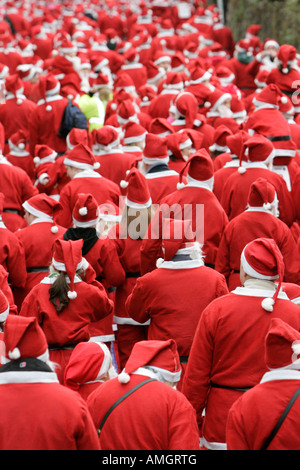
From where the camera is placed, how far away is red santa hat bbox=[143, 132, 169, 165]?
26.7 ft

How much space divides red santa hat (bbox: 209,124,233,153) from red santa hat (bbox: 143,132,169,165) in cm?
134

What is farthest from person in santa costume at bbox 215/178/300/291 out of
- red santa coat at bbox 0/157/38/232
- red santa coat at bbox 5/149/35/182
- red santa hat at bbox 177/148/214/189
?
red santa coat at bbox 5/149/35/182

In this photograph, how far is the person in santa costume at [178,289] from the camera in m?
5.61

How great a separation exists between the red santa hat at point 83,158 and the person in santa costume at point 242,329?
3.73 meters

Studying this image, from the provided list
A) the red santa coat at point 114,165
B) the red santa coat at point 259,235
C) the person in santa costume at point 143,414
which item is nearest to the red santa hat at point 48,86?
the red santa coat at point 114,165

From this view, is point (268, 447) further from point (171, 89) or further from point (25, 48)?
point (25, 48)

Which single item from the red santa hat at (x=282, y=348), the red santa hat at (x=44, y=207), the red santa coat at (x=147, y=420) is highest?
the red santa hat at (x=282, y=348)

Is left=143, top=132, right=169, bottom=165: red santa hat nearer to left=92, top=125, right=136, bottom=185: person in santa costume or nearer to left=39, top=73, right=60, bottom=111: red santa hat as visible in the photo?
left=92, top=125, right=136, bottom=185: person in santa costume

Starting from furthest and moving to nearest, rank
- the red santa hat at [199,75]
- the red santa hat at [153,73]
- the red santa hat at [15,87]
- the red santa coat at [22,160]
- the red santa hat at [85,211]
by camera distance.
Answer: the red santa hat at [153,73], the red santa hat at [15,87], the red santa hat at [199,75], the red santa coat at [22,160], the red santa hat at [85,211]

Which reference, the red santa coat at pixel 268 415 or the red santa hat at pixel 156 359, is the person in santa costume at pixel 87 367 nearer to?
the red santa hat at pixel 156 359

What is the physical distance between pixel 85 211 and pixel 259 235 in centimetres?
137

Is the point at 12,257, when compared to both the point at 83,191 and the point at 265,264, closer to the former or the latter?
the point at 83,191
